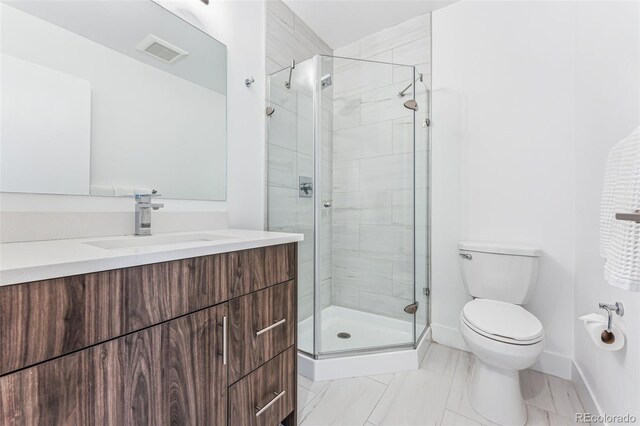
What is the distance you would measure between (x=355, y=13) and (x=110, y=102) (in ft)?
5.80

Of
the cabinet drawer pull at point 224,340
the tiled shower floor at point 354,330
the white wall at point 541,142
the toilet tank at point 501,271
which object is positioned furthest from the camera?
the tiled shower floor at point 354,330

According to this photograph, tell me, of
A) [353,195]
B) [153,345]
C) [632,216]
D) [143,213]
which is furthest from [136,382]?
[353,195]

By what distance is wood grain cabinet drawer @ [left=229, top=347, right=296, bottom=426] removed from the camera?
0.94m

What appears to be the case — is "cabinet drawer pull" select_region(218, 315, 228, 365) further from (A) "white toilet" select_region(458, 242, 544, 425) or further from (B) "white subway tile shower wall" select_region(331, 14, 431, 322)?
(B) "white subway tile shower wall" select_region(331, 14, 431, 322)

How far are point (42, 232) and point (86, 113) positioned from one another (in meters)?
0.45

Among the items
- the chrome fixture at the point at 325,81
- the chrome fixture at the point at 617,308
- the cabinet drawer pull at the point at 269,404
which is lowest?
the cabinet drawer pull at the point at 269,404

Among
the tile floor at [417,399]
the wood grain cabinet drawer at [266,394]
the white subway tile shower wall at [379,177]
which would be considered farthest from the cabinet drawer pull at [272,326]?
the white subway tile shower wall at [379,177]

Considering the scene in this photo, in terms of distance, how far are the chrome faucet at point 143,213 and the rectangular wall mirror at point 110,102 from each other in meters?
Result: 0.07

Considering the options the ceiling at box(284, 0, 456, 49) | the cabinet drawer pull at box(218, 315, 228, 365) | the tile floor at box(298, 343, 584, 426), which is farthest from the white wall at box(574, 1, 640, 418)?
the cabinet drawer pull at box(218, 315, 228, 365)

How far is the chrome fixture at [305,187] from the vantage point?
1.78 m

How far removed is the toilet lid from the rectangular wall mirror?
1409 millimetres

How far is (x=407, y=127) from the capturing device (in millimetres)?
1974

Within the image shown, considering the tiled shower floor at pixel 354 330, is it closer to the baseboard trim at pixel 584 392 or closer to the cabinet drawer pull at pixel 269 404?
the cabinet drawer pull at pixel 269 404

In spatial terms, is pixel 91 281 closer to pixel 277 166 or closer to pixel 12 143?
pixel 12 143
